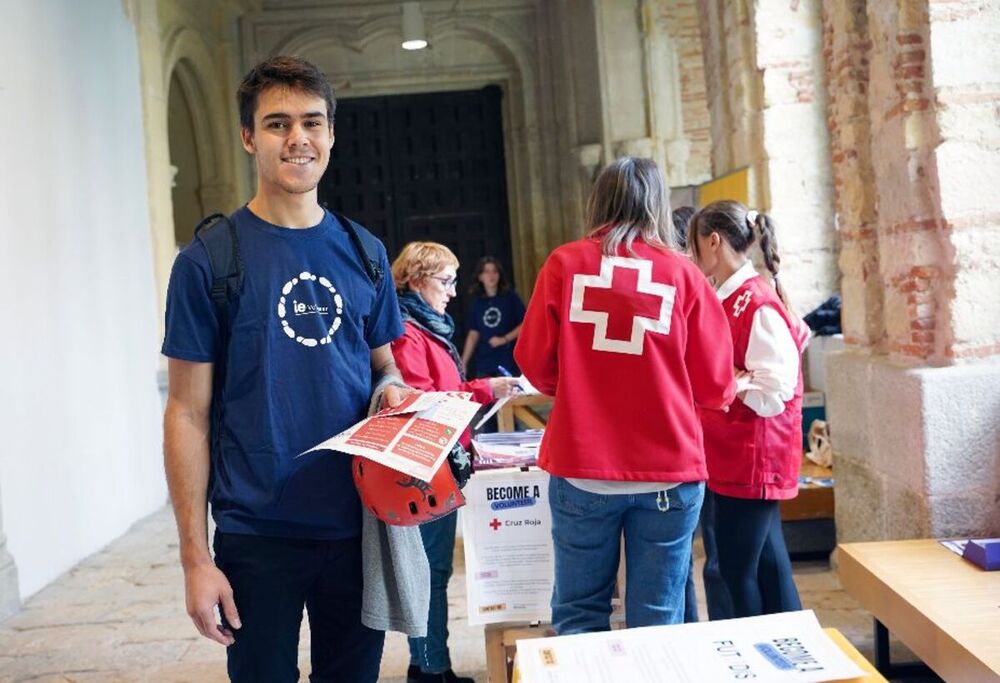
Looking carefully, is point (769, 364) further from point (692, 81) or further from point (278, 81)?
point (692, 81)

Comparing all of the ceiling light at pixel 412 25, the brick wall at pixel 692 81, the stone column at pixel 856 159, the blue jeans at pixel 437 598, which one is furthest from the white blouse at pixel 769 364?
the ceiling light at pixel 412 25

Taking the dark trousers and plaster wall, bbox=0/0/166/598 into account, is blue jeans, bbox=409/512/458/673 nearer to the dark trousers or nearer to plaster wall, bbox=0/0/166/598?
the dark trousers

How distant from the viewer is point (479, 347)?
977 centimetres

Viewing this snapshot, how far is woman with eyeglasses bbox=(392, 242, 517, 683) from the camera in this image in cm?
398

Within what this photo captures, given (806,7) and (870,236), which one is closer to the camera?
(870,236)

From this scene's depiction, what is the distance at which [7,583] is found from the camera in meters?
5.73

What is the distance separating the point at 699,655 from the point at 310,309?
0.97 meters

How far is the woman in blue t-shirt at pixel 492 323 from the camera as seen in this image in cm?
971

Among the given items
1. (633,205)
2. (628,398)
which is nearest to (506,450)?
(628,398)

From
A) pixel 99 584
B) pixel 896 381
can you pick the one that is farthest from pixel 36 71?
pixel 896 381

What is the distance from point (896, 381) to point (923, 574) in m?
0.95

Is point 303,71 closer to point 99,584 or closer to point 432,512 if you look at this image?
point 432,512

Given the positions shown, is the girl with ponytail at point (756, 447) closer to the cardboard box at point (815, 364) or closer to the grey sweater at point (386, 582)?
the grey sweater at point (386, 582)

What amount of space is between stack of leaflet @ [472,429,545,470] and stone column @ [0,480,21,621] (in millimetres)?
2771
